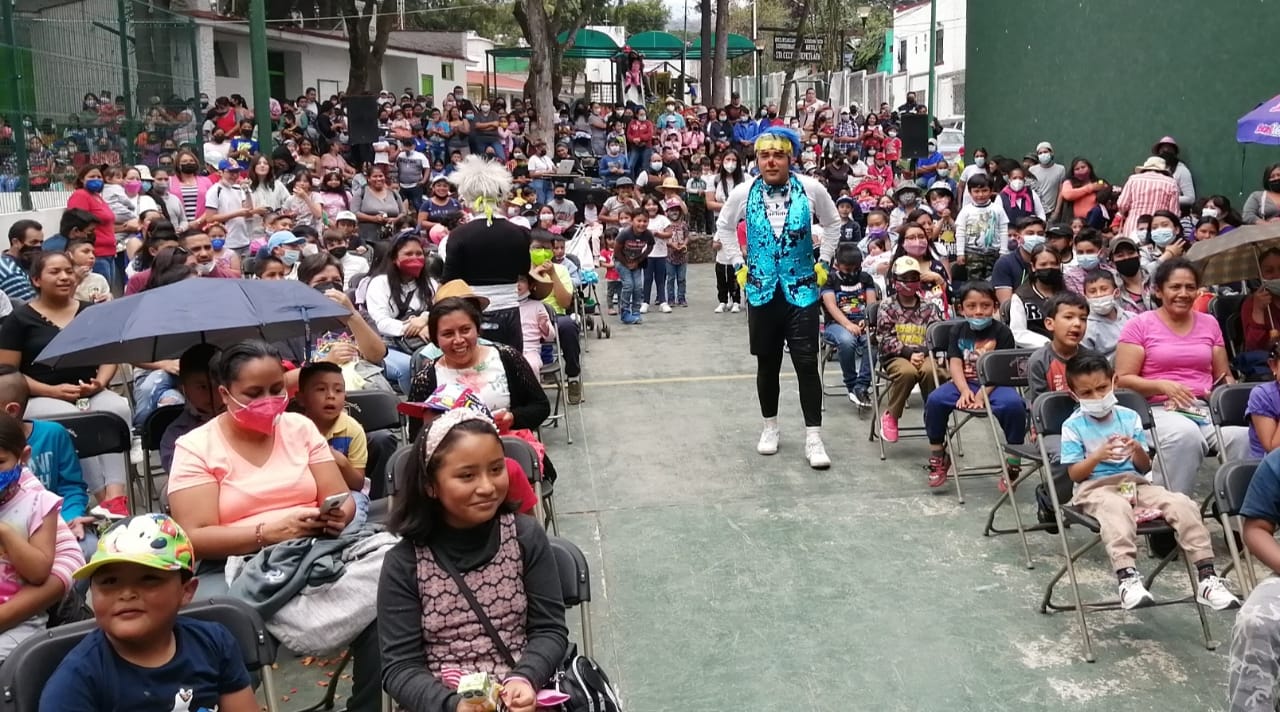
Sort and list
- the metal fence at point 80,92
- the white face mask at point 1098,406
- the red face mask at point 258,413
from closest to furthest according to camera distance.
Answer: the red face mask at point 258,413 < the white face mask at point 1098,406 < the metal fence at point 80,92

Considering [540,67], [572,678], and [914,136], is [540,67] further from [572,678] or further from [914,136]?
[572,678]

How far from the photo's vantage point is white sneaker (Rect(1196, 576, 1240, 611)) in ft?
14.6

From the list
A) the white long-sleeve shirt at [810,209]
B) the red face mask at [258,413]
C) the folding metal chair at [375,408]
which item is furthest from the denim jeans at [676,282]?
the red face mask at [258,413]

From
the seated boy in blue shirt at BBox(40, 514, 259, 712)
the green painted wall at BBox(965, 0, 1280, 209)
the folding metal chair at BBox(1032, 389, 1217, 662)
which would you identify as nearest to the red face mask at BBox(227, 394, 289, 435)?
the seated boy in blue shirt at BBox(40, 514, 259, 712)

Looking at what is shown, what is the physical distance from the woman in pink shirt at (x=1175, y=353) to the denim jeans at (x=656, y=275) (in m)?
7.63

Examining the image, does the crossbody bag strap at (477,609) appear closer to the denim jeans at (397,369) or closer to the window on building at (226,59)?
the denim jeans at (397,369)

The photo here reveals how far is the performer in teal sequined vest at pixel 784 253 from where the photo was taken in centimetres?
690

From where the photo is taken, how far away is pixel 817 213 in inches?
278

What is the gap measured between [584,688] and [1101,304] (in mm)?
4709

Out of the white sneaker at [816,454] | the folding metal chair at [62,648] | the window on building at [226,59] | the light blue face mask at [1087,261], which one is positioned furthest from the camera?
the window on building at [226,59]

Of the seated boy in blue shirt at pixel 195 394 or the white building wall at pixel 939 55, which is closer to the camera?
the seated boy in blue shirt at pixel 195 394

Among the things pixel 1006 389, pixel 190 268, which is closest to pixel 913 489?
pixel 1006 389

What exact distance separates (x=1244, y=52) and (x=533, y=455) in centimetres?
1100

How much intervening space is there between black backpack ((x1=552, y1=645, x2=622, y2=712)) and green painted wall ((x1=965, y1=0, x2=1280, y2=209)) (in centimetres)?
1117
